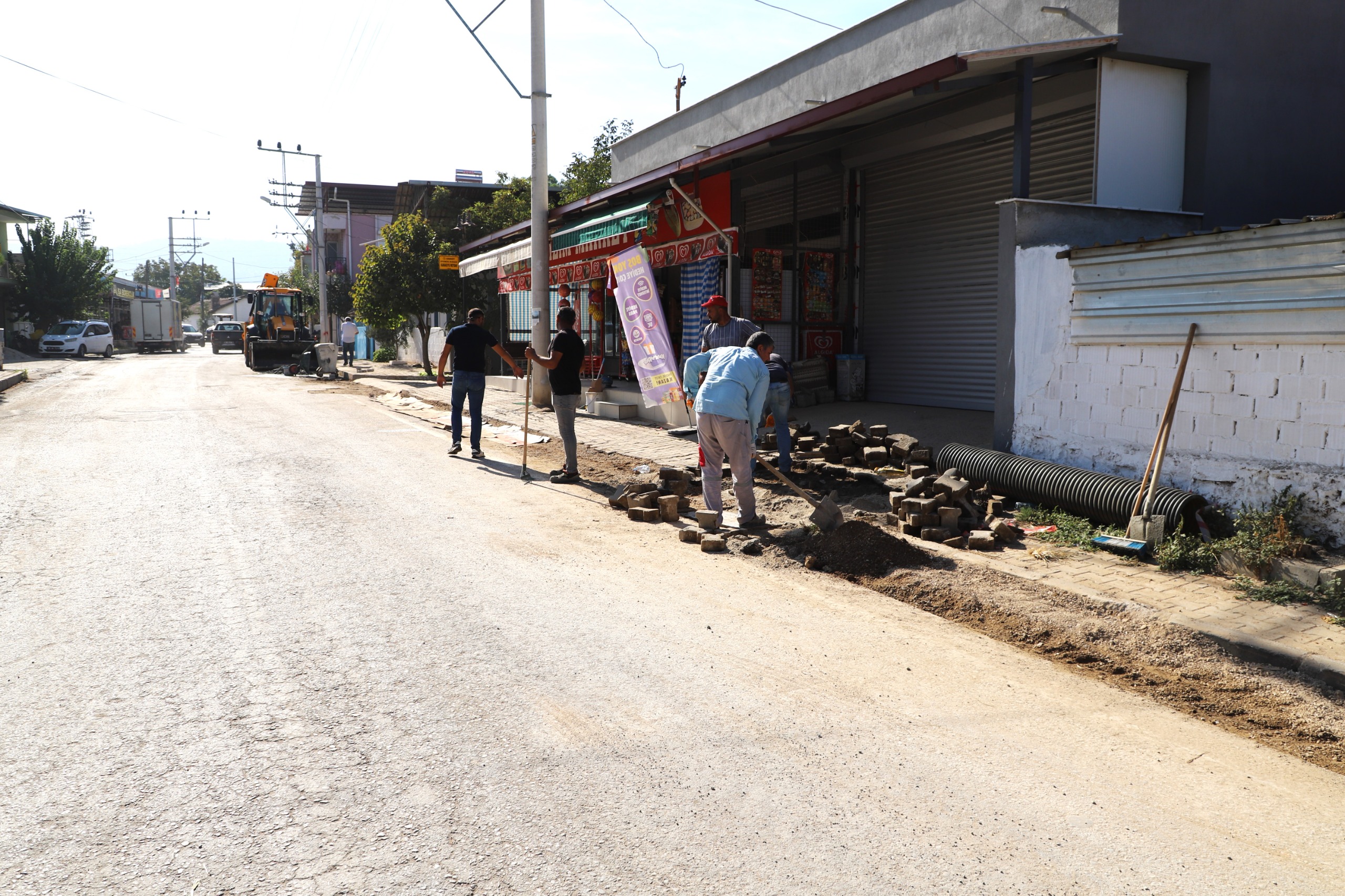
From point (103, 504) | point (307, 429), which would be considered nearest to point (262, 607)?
point (103, 504)

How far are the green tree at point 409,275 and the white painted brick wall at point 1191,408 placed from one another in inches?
781

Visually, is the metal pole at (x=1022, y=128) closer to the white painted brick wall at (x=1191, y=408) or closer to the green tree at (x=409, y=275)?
the white painted brick wall at (x=1191, y=408)

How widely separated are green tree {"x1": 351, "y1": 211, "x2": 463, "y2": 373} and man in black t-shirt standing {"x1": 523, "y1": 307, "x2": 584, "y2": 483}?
654 inches

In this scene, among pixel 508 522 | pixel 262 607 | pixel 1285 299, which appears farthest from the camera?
pixel 508 522

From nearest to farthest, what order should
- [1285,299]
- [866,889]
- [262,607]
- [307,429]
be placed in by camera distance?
[866,889] < [262,607] < [1285,299] < [307,429]

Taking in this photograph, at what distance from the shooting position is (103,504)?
7.86 m

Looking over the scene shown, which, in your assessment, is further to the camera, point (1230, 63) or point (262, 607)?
point (1230, 63)

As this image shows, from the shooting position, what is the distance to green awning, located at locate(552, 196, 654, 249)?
13.8 m

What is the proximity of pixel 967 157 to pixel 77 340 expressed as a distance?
132ft

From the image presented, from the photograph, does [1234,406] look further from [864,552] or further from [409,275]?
[409,275]

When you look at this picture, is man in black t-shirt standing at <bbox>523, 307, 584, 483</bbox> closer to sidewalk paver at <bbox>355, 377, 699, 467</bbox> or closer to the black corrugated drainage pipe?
sidewalk paver at <bbox>355, 377, 699, 467</bbox>

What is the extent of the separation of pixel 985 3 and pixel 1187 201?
3.86 meters

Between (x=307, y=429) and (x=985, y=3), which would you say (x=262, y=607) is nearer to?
(x=307, y=429)

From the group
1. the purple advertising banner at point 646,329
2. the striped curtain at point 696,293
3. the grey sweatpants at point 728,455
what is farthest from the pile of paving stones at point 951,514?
the striped curtain at point 696,293
